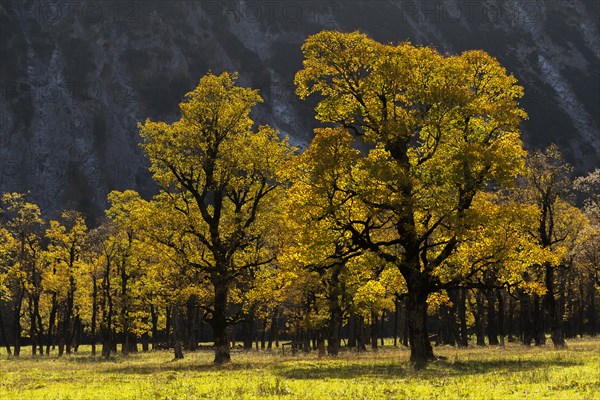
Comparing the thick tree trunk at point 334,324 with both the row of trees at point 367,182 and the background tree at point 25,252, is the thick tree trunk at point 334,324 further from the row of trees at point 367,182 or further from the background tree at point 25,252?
the background tree at point 25,252

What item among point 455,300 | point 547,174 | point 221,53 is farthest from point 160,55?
point 547,174

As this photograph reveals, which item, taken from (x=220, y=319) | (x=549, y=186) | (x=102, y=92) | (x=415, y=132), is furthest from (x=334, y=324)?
(x=102, y=92)

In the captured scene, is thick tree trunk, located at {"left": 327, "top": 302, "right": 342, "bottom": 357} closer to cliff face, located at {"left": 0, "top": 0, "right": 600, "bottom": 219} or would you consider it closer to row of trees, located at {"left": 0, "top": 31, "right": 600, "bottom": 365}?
row of trees, located at {"left": 0, "top": 31, "right": 600, "bottom": 365}

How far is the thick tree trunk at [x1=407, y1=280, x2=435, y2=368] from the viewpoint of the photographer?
28.1 meters

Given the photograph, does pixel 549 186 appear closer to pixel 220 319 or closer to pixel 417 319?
pixel 417 319

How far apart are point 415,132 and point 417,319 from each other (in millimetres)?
9505

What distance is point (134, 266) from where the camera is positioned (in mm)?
57438

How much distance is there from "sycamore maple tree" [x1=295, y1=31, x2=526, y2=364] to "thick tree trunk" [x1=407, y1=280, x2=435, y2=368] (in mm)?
50

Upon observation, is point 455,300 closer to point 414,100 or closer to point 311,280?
point 311,280

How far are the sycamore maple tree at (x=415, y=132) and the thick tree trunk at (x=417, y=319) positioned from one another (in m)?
0.05

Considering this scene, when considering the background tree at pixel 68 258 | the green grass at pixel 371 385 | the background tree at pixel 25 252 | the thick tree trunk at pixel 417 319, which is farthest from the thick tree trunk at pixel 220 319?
the background tree at pixel 25 252

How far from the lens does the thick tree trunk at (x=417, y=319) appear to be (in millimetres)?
28094

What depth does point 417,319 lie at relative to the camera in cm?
2833

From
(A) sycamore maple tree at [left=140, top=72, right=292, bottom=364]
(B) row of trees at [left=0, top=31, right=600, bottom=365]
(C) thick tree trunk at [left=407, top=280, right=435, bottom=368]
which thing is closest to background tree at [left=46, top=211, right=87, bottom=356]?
(B) row of trees at [left=0, top=31, right=600, bottom=365]
